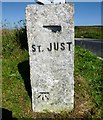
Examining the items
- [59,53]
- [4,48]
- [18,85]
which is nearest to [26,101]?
[18,85]

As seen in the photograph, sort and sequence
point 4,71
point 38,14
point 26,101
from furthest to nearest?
point 4,71
point 26,101
point 38,14

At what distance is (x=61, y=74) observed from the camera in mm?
6750

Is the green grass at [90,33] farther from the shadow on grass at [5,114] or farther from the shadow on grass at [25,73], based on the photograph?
the shadow on grass at [5,114]

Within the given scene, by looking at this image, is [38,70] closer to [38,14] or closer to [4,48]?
[38,14]

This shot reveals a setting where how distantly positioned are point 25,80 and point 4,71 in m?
0.86

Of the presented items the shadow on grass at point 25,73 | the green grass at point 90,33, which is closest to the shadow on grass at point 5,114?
the shadow on grass at point 25,73

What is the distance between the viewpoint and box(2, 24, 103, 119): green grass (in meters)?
6.87

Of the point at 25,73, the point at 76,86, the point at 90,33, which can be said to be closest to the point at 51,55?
the point at 76,86

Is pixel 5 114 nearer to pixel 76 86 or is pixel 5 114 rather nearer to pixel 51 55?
pixel 51 55

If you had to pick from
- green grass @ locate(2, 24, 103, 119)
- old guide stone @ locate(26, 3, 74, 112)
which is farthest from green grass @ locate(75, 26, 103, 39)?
old guide stone @ locate(26, 3, 74, 112)

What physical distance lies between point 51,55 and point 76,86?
52.1 inches

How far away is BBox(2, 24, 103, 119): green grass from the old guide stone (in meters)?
0.24

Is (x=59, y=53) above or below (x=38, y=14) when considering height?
below

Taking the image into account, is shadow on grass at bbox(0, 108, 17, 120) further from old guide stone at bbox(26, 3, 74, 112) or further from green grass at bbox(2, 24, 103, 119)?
old guide stone at bbox(26, 3, 74, 112)
